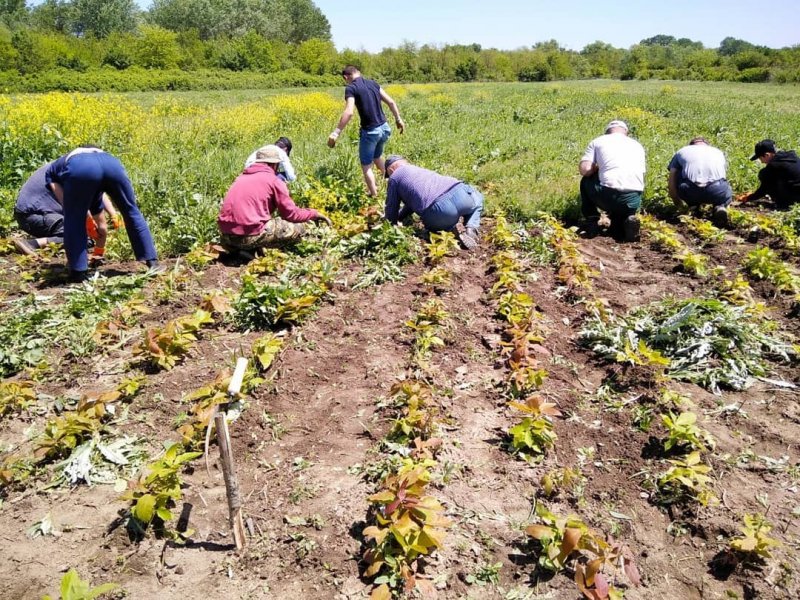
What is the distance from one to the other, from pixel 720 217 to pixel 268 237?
17.9ft

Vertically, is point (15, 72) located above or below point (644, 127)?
above

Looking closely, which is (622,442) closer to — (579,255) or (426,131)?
(579,255)

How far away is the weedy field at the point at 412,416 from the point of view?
2371mm

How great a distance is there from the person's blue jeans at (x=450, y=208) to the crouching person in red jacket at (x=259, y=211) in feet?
4.34

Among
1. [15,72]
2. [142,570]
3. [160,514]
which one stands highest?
[15,72]

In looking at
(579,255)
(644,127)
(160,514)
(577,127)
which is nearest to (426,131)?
(577,127)

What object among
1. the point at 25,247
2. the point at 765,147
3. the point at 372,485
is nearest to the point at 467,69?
the point at 765,147

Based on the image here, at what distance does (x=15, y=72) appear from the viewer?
94.3 ft

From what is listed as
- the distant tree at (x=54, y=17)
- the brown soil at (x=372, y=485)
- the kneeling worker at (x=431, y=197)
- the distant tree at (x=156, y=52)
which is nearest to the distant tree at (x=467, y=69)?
the distant tree at (x=156, y=52)

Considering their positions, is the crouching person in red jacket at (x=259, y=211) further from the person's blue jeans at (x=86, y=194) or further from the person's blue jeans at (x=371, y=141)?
the person's blue jeans at (x=371, y=141)

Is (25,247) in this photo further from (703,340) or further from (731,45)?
(731,45)

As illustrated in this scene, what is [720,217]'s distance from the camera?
668 cm

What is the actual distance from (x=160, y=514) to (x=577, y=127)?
44.2ft

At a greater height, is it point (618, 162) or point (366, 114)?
point (366, 114)
